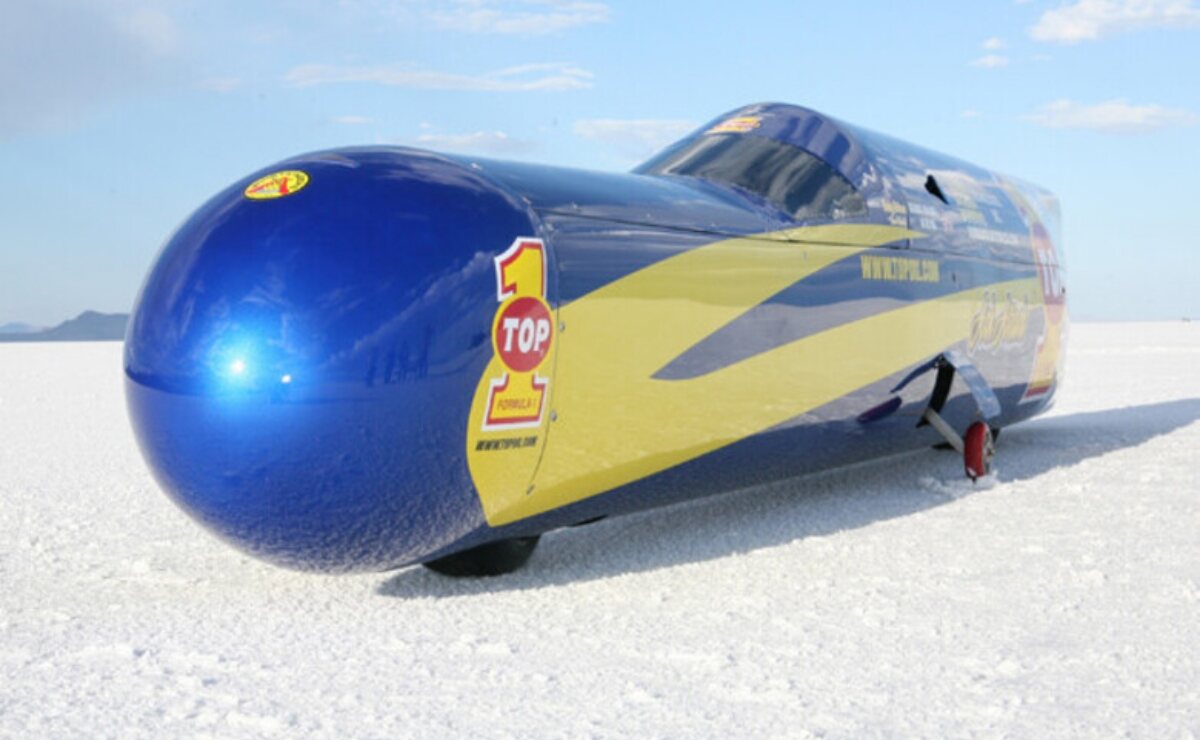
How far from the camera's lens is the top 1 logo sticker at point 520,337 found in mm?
4176

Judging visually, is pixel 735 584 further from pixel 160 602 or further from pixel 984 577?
pixel 160 602

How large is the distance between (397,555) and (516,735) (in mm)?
1331

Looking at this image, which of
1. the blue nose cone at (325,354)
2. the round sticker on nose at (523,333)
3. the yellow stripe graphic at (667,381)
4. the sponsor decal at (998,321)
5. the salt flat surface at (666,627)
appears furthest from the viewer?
the sponsor decal at (998,321)

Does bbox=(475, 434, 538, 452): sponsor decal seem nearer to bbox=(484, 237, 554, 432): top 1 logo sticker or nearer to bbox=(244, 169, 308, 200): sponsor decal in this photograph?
bbox=(484, 237, 554, 432): top 1 logo sticker

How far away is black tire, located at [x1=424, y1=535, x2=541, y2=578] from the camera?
482 centimetres

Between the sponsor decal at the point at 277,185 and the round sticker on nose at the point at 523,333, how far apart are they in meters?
0.85

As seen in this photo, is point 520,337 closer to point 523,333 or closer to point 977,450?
point 523,333

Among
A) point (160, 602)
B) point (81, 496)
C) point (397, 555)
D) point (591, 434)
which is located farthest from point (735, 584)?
point (81, 496)

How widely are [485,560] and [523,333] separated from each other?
1103 mm

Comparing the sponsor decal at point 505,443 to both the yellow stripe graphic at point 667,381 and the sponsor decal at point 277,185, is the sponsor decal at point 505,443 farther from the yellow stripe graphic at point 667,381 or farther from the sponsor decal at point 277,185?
the sponsor decal at point 277,185

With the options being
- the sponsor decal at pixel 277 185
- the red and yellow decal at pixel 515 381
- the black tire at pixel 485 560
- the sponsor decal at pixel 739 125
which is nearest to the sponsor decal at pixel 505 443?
the red and yellow decal at pixel 515 381

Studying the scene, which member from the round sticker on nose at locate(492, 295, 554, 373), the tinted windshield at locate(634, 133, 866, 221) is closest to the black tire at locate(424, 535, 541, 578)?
the round sticker on nose at locate(492, 295, 554, 373)

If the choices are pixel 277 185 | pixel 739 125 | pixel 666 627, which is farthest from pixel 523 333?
pixel 739 125

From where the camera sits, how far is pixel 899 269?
→ 22.0 feet
